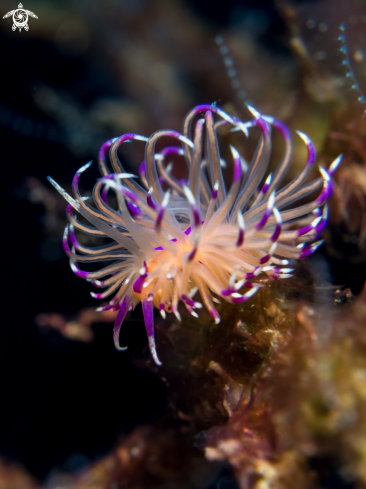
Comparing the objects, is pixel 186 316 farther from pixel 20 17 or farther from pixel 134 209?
pixel 20 17

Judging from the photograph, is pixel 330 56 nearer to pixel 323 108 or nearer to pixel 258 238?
pixel 323 108

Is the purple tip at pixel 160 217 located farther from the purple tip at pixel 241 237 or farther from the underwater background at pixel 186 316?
the underwater background at pixel 186 316

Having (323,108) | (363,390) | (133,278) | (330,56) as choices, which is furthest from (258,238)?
(330,56)

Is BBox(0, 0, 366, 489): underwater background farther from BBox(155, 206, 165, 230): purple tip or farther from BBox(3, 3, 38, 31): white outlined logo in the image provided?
BBox(155, 206, 165, 230): purple tip

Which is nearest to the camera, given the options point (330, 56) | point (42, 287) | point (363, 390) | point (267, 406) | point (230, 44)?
point (363, 390)

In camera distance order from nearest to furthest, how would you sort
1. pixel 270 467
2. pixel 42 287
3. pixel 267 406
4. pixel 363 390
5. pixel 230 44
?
pixel 363 390 < pixel 270 467 < pixel 267 406 < pixel 42 287 < pixel 230 44

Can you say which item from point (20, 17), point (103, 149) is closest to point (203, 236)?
point (103, 149)
